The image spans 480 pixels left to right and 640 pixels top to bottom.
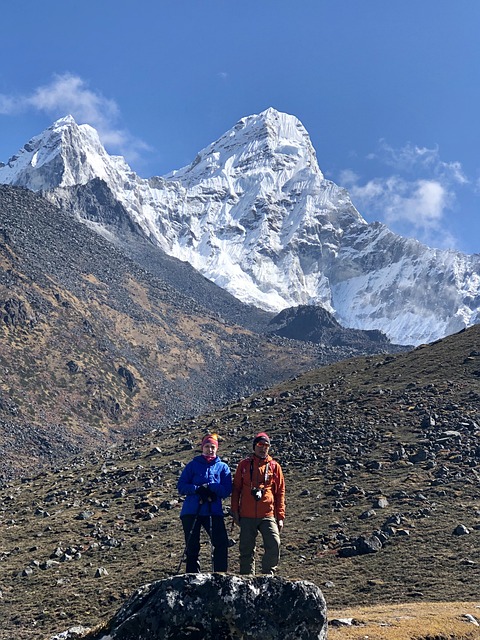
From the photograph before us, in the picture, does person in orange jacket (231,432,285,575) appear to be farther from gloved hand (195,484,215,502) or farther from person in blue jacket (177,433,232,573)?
gloved hand (195,484,215,502)

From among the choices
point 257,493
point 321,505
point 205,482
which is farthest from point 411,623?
point 321,505

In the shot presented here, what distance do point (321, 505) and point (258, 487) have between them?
16260 mm

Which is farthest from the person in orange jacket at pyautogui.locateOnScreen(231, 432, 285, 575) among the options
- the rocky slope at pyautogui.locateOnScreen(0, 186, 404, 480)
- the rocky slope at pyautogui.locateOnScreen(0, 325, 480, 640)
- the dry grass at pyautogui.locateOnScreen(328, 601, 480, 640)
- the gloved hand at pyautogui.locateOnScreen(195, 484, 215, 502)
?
the rocky slope at pyautogui.locateOnScreen(0, 186, 404, 480)

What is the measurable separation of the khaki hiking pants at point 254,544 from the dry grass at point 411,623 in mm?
1729

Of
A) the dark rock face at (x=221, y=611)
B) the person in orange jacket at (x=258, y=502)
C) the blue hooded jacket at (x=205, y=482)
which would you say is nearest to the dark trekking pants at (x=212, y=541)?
the blue hooded jacket at (x=205, y=482)

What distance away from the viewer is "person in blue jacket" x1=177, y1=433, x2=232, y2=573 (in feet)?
49.2

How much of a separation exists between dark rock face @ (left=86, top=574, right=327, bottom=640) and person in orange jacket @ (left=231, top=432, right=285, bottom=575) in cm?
361

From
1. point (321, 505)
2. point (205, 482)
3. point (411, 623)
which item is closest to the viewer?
point (411, 623)

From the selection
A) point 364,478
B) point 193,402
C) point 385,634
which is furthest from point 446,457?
point 193,402

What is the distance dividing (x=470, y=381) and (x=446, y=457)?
15.8 m

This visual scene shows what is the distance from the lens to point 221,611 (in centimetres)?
1073

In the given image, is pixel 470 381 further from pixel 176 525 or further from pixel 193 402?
pixel 193 402

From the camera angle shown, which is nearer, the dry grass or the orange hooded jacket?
the dry grass

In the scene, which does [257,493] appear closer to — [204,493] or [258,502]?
[258,502]
